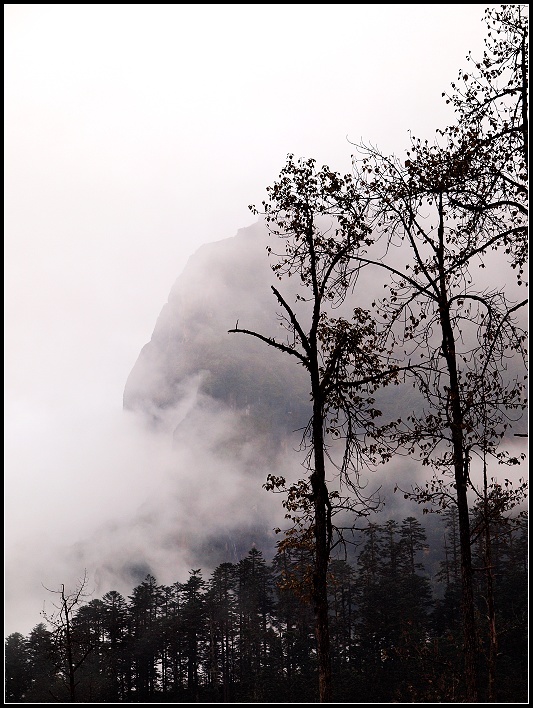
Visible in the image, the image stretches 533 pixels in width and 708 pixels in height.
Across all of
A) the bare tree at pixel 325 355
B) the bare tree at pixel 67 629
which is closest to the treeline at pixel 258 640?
the bare tree at pixel 67 629

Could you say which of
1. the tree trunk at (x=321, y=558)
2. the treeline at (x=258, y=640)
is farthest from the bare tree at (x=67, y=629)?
the treeline at (x=258, y=640)

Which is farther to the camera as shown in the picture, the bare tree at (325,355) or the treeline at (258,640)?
the treeline at (258,640)

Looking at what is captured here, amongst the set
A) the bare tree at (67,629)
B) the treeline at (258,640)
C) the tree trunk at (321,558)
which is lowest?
the treeline at (258,640)

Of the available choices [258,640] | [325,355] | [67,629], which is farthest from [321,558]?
[258,640]

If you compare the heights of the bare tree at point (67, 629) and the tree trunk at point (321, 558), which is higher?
the tree trunk at point (321, 558)

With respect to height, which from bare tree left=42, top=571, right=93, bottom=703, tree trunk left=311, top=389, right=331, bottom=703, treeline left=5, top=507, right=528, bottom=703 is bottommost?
treeline left=5, top=507, right=528, bottom=703

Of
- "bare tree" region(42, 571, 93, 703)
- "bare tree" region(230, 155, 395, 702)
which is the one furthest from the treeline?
"bare tree" region(230, 155, 395, 702)

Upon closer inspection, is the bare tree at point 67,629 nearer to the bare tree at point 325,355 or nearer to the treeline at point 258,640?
the bare tree at point 325,355

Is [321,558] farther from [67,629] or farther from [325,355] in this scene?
[67,629]

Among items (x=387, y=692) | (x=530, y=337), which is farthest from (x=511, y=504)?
(x=387, y=692)

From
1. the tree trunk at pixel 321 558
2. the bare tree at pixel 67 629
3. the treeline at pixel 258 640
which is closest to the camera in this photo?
the tree trunk at pixel 321 558

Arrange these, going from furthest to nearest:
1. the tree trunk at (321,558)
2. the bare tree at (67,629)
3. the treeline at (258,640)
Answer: the treeline at (258,640), the bare tree at (67,629), the tree trunk at (321,558)

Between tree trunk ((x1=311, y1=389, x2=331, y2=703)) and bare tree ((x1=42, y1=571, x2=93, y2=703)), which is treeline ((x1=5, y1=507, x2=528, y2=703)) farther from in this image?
tree trunk ((x1=311, y1=389, x2=331, y2=703))

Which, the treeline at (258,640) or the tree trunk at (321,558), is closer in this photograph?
the tree trunk at (321,558)
